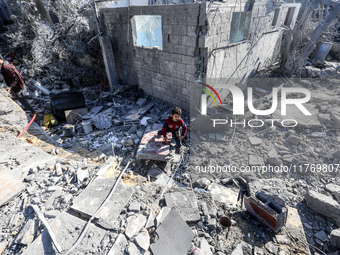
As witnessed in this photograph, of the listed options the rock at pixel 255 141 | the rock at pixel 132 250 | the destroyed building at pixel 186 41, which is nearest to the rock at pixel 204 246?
the rock at pixel 132 250

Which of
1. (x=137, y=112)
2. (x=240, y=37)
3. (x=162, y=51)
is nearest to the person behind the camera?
(x=162, y=51)

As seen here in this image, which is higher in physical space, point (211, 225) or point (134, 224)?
point (134, 224)

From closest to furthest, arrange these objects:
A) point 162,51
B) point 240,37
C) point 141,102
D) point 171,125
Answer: point 171,125 → point 162,51 → point 240,37 → point 141,102

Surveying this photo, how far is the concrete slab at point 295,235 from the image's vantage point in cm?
284

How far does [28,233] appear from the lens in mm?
2449

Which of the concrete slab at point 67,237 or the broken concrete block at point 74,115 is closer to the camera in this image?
the concrete slab at point 67,237

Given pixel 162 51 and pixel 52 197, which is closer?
pixel 52 197

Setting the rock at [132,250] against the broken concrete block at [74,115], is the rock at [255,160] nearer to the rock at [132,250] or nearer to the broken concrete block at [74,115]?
the rock at [132,250]

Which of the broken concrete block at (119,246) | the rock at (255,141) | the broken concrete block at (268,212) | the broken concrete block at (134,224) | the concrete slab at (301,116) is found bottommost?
the rock at (255,141)

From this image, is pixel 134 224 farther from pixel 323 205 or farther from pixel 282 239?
pixel 323 205

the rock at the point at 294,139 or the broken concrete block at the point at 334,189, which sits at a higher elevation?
the rock at the point at 294,139

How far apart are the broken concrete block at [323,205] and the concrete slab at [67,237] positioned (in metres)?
4.01

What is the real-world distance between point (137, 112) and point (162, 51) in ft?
7.75

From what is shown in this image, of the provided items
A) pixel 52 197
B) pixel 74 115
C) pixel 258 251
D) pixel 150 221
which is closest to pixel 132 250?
pixel 150 221
